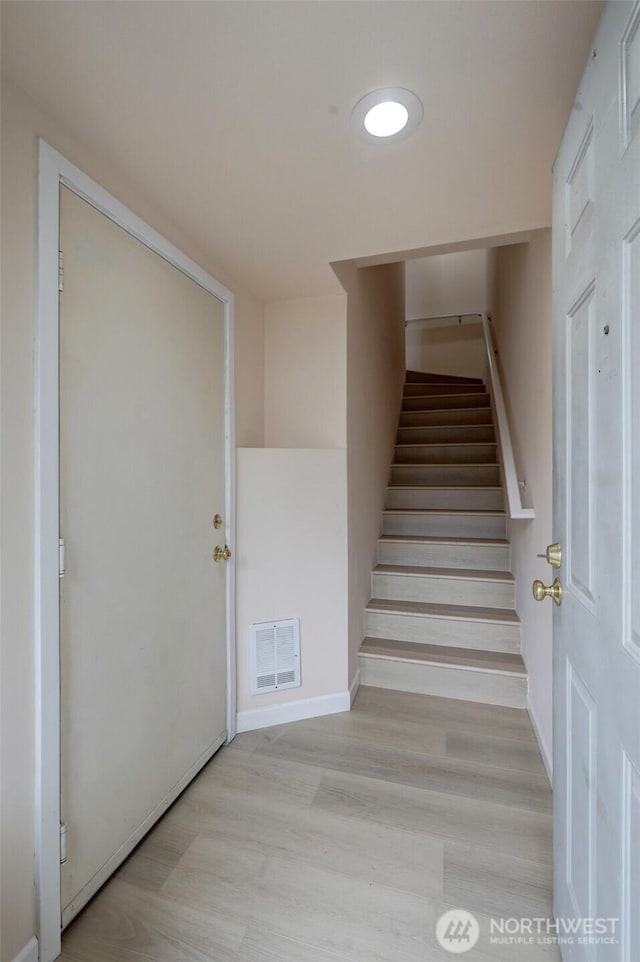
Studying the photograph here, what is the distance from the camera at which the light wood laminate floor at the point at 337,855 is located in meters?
1.11

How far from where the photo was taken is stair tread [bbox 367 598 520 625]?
2379 mm

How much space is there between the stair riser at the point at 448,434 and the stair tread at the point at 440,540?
3.70 ft

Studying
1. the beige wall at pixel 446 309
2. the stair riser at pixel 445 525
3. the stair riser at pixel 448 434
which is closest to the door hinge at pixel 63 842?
the stair riser at pixel 445 525

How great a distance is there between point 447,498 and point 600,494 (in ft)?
8.33

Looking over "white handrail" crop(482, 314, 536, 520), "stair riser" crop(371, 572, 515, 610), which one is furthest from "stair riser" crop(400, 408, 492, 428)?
"stair riser" crop(371, 572, 515, 610)

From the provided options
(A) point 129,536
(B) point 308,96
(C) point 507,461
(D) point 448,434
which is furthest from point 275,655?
(D) point 448,434

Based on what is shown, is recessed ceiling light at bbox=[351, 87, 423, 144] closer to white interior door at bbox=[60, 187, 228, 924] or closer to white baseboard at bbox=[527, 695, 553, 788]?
white interior door at bbox=[60, 187, 228, 924]

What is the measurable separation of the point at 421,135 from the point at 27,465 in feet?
4.32

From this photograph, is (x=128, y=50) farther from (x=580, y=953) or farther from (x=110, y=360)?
(x=580, y=953)

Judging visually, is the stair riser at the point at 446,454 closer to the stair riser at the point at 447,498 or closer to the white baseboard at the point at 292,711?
the stair riser at the point at 447,498

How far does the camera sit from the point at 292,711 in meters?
2.08

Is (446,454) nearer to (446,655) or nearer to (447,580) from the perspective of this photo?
(447,580)

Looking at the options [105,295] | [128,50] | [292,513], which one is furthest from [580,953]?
[128,50]

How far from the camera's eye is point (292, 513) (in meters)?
2.05
